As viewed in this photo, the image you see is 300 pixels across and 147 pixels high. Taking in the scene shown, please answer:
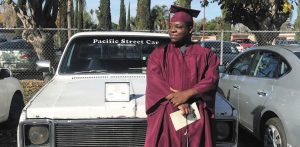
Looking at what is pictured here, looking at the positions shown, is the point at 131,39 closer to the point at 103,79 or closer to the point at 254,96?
the point at 103,79

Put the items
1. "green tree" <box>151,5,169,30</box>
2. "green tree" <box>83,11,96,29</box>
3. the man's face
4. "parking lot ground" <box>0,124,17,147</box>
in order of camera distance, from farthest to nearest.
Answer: "green tree" <box>151,5,169,30</box> < "green tree" <box>83,11,96,29</box> < "parking lot ground" <box>0,124,17,147</box> < the man's face

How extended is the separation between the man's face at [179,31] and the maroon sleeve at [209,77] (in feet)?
0.75

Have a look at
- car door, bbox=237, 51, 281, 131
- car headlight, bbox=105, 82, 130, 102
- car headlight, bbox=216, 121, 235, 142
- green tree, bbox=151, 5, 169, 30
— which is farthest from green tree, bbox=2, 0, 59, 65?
green tree, bbox=151, 5, 169, 30

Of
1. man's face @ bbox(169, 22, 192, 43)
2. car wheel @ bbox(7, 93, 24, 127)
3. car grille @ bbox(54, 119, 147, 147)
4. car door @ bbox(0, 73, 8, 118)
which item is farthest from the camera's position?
car wheel @ bbox(7, 93, 24, 127)

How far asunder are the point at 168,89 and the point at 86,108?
83cm

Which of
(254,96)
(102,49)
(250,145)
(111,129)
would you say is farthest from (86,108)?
(250,145)

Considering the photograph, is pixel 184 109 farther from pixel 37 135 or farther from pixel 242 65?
pixel 242 65

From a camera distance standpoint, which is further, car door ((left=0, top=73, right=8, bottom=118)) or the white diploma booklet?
car door ((left=0, top=73, right=8, bottom=118))

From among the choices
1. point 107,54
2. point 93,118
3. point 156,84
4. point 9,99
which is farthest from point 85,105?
point 9,99

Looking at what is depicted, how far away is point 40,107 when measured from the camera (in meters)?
3.78

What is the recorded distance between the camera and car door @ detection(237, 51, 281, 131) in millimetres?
5910

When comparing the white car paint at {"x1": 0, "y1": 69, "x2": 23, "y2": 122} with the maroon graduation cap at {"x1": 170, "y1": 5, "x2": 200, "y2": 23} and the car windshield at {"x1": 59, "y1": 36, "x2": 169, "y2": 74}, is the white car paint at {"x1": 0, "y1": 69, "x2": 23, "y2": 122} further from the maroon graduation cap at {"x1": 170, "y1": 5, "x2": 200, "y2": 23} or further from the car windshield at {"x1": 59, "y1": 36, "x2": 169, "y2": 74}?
the maroon graduation cap at {"x1": 170, "y1": 5, "x2": 200, "y2": 23}

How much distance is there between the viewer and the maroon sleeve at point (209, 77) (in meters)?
3.21

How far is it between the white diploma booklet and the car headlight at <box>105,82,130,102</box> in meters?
0.73
